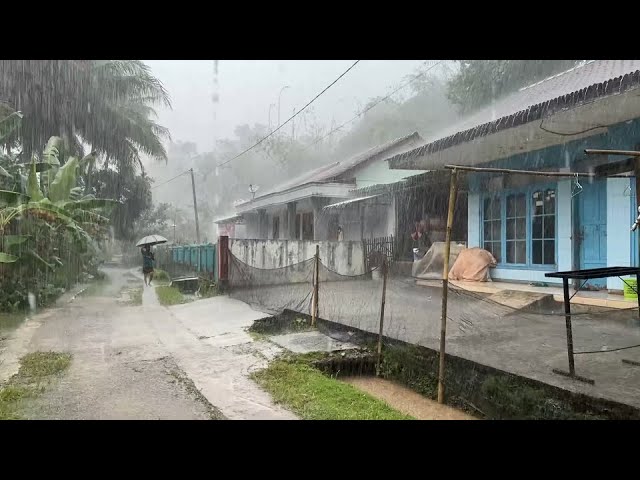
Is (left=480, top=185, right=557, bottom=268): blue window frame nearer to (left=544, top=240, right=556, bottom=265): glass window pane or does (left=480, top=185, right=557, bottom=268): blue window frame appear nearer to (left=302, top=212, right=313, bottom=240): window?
(left=544, top=240, right=556, bottom=265): glass window pane

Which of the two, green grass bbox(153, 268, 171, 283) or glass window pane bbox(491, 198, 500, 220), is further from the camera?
green grass bbox(153, 268, 171, 283)

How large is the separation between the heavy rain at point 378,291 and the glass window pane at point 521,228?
0.13ft

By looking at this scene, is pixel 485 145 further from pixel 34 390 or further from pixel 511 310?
pixel 34 390

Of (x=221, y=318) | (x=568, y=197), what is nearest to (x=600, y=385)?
(x=568, y=197)

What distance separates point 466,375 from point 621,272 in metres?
1.73

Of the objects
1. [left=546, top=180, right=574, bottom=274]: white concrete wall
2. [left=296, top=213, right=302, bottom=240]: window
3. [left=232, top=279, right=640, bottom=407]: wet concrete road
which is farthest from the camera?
[left=296, top=213, right=302, bottom=240]: window

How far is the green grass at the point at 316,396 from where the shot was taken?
167 inches

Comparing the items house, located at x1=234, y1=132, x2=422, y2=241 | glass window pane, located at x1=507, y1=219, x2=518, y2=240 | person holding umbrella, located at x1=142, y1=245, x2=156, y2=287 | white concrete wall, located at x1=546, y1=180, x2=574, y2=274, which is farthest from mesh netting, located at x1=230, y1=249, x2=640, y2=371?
person holding umbrella, located at x1=142, y1=245, x2=156, y2=287

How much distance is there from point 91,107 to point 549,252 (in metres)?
17.5

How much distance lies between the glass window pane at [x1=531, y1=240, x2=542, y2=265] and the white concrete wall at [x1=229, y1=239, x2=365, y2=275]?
4.97 metres

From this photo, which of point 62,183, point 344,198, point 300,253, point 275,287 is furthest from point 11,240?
point 344,198

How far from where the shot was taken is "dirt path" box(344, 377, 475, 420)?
4.86 meters

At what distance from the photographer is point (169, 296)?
13047 millimetres
